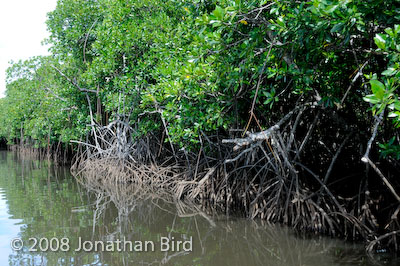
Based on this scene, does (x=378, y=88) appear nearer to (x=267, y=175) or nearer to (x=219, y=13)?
(x=219, y=13)

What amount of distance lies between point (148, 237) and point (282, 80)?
8.42 feet

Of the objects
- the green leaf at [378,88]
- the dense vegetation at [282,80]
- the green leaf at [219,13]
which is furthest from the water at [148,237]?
the green leaf at [219,13]

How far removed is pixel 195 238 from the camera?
4207 mm

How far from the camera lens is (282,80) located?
166 inches

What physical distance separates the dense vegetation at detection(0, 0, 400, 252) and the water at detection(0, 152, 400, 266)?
49cm

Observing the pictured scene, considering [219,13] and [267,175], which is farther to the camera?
[267,175]

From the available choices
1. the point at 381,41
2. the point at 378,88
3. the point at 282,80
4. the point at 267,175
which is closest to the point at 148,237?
the point at 267,175

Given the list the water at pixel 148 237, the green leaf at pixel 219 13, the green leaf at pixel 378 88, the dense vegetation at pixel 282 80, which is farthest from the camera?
the water at pixel 148 237

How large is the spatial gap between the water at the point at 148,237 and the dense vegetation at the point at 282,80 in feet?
1.61

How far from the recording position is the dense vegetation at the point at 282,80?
2.75m

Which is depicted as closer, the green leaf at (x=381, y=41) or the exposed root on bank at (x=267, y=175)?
the green leaf at (x=381, y=41)

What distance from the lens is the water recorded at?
11.3ft

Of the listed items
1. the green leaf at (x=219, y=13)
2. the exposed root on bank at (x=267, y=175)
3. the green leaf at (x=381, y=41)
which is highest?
the green leaf at (x=219, y=13)

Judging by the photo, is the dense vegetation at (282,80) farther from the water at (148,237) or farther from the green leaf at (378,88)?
the water at (148,237)
